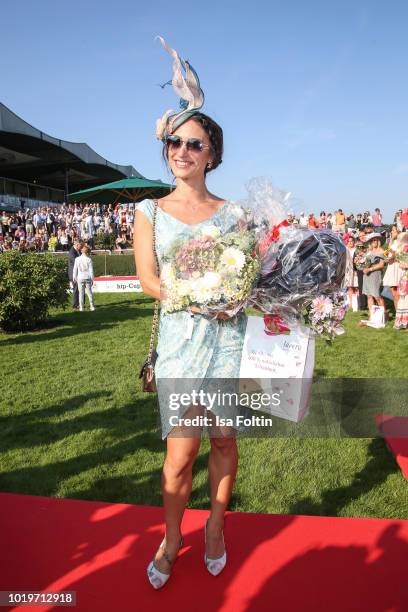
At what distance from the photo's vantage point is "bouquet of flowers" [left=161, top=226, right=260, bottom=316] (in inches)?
75.0

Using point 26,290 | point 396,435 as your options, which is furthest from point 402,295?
point 26,290

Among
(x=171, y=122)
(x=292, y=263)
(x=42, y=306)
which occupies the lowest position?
(x=42, y=306)

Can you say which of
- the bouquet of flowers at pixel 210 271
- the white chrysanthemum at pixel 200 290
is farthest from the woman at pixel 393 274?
the white chrysanthemum at pixel 200 290

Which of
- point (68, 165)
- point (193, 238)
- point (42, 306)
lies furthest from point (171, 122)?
point (68, 165)

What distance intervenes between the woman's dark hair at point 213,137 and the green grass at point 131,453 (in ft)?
7.26

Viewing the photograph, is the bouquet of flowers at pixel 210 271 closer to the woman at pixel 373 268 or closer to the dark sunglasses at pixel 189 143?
the dark sunglasses at pixel 189 143

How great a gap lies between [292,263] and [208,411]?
771 millimetres

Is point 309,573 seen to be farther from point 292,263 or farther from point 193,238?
point 193,238

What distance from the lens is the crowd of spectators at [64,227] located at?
22.9m

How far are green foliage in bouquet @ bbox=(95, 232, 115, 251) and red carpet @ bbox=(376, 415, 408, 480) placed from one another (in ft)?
63.3

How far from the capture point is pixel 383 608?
2012 mm

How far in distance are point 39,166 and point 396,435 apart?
43307 mm

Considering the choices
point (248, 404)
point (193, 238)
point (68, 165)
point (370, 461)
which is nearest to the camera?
point (193, 238)

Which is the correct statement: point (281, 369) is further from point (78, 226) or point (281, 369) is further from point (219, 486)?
point (78, 226)
